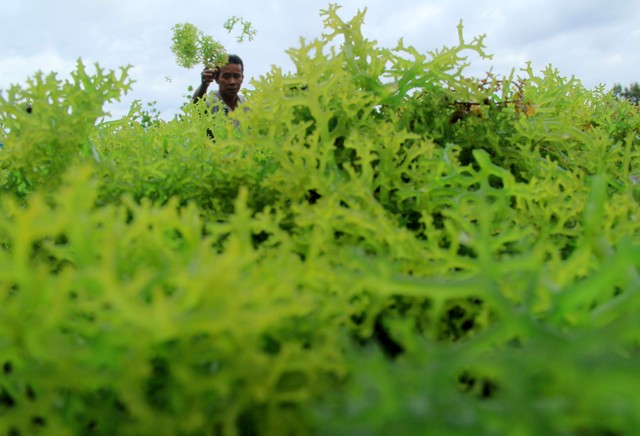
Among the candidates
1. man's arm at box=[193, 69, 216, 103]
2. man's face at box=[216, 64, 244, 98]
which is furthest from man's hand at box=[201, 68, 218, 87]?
man's face at box=[216, 64, 244, 98]

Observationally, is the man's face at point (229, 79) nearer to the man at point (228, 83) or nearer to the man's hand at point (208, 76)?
the man at point (228, 83)

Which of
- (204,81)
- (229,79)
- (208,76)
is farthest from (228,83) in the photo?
(208,76)

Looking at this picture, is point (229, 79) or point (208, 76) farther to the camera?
point (229, 79)

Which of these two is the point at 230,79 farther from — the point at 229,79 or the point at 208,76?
the point at 208,76

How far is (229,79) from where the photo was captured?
3.13 meters

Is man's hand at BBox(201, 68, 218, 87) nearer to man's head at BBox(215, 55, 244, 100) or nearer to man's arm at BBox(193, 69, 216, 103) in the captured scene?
man's arm at BBox(193, 69, 216, 103)

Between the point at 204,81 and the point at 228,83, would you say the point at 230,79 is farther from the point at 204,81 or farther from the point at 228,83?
the point at 204,81

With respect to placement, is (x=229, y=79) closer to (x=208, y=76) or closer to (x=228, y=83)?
(x=228, y=83)

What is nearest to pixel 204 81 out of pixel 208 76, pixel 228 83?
pixel 228 83

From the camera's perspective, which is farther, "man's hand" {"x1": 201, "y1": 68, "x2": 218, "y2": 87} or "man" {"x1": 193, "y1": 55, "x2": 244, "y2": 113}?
"man" {"x1": 193, "y1": 55, "x2": 244, "y2": 113}

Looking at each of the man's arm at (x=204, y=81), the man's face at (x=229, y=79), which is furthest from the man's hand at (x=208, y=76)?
the man's face at (x=229, y=79)

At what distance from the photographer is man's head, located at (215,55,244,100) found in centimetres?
310

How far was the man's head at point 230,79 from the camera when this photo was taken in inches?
122

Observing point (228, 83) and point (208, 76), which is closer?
point (208, 76)
